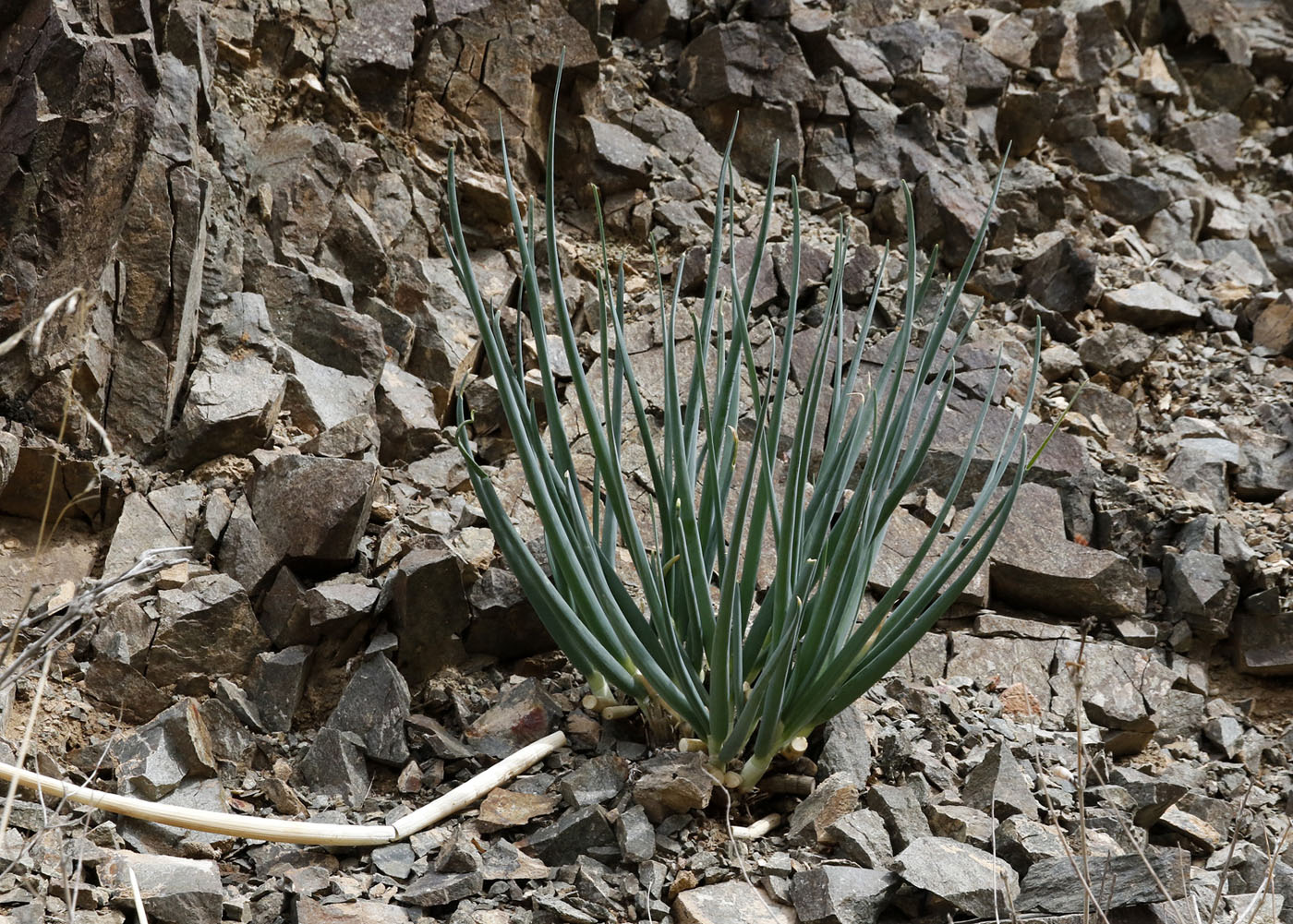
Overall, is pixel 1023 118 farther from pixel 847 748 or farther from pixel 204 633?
pixel 204 633

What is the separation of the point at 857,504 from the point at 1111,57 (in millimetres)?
5293

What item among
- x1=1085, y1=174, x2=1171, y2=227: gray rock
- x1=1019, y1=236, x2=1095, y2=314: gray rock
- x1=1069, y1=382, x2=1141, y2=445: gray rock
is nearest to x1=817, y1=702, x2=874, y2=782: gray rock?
x1=1069, y1=382, x2=1141, y2=445: gray rock

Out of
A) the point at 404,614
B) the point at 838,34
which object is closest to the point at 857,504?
the point at 404,614

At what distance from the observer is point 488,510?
76.0 inches

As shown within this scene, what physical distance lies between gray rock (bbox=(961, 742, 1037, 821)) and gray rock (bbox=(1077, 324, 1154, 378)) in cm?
256

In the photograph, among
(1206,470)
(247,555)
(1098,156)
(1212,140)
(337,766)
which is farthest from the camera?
(1212,140)

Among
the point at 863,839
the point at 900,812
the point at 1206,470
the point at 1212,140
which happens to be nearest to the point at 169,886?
the point at 863,839

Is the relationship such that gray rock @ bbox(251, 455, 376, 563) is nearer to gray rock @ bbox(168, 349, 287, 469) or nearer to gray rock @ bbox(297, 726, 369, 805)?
gray rock @ bbox(168, 349, 287, 469)

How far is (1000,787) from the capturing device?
76.2 inches

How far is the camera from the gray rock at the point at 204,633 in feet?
7.17

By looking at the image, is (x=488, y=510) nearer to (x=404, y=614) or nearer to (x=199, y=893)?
(x=404, y=614)

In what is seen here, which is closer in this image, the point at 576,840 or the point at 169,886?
the point at 169,886

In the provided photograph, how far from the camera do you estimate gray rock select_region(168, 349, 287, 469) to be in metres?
2.64

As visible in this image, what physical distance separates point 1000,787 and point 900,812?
0.73 feet
